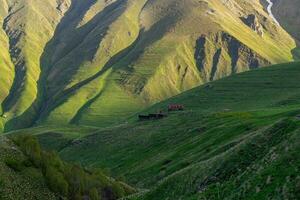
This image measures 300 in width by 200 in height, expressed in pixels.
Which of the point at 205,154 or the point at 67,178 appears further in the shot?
the point at 205,154

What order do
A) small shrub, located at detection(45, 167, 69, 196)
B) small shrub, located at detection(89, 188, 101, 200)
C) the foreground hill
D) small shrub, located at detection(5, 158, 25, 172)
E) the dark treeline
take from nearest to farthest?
the foreground hill, small shrub, located at detection(5, 158, 25, 172), small shrub, located at detection(45, 167, 69, 196), the dark treeline, small shrub, located at detection(89, 188, 101, 200)

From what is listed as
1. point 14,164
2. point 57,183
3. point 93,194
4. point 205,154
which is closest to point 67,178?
point 93,194

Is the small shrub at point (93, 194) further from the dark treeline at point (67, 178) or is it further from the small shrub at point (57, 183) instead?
the small shrub at point (57, 183)

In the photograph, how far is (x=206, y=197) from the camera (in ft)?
145

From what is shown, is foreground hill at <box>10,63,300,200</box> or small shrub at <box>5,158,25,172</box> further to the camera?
small shrub at <box>5,158,25,172</box>

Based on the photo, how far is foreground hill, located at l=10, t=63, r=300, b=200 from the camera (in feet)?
140

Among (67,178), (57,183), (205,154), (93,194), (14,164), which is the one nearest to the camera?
(14,164)

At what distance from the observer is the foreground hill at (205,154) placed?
42.6m

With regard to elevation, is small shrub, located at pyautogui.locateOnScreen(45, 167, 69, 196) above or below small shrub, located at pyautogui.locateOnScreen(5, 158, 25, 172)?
below

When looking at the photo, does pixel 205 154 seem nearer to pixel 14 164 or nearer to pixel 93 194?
pixel 93 194

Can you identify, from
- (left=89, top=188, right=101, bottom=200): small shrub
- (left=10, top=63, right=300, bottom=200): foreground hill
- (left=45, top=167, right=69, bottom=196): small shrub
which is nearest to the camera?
(left=10, top=63, right=300, bottom=200): foreground hill

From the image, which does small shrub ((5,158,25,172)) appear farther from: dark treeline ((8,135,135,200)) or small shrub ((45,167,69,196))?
small shrub ((45,167,69,196))

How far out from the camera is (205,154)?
100625 millimetres

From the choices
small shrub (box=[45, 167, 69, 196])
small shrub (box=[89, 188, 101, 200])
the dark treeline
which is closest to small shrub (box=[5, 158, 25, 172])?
the dark treeline
